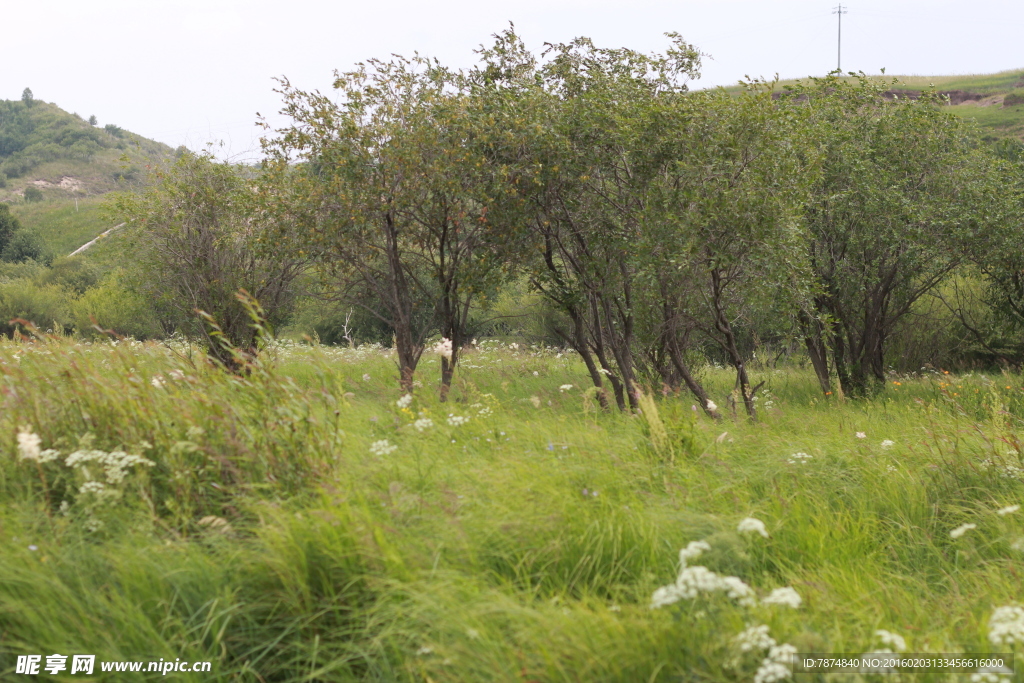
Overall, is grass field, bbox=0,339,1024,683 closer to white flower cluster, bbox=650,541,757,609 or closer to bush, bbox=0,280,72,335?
white flower cluster, bbox=650,541,757,609

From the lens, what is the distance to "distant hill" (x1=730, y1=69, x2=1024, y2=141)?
185 ft

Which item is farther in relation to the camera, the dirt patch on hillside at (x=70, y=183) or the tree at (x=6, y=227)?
the dirt patch on hillside at (x=70, y=183)

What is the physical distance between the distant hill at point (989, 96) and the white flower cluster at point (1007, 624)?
5890 centimetres

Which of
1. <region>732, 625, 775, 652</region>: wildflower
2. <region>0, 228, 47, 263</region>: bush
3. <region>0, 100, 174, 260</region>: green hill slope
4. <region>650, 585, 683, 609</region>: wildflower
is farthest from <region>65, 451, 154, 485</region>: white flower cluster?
<region>0, 100, 174, 260</region>: green hill slope

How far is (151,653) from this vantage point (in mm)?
2814

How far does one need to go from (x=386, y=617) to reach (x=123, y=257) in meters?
13.9

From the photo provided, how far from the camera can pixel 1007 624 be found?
2.50m

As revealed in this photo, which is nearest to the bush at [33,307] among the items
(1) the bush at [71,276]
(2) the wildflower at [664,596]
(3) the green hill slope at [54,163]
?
(1) the bush at [71,276]

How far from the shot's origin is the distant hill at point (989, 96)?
5638 centimetres

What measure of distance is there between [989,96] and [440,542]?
90.9 metres

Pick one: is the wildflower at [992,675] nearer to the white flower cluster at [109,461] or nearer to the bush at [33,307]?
the white flower cluster at [109,461]

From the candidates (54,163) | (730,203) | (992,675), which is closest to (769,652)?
(992,675)

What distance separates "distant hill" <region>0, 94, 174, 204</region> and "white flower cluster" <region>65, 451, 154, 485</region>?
103m

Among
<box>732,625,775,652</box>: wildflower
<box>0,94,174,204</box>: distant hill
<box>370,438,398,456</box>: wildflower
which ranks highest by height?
<box>0,94,174,204</box>: distant hill
